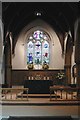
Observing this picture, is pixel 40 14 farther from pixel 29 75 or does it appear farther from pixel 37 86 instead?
pixel 37 86

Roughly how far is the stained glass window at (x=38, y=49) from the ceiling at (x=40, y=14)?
1139 mm

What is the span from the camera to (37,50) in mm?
20656

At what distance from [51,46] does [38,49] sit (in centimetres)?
98

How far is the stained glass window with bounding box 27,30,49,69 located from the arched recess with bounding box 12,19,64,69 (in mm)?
334

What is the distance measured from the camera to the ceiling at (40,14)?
14.8 m

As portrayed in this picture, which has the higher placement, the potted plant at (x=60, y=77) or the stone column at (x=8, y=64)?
the stone column at (x=8, y=64)

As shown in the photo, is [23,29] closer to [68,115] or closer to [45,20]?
[45,20]

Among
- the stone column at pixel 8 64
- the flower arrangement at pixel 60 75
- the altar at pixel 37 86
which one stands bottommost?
the altar at pixel 37 86

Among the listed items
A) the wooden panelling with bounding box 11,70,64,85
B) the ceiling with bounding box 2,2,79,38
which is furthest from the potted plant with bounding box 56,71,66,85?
the ceiling with bounding box 2,2,79,38

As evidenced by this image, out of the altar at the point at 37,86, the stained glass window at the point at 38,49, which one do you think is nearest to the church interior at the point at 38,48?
the stained glass window at the point at 38,49

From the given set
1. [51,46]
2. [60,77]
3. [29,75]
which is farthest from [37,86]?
[51,46]

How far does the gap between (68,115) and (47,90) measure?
5.32 metres

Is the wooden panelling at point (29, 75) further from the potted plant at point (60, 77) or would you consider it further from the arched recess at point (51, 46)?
the arched recess at point (51, 46)

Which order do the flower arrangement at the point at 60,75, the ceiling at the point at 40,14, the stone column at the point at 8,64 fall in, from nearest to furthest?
the ceiling at the point at 40,14, the stone column at the point at 8,64, the flower arrangement at the point at 60,75
